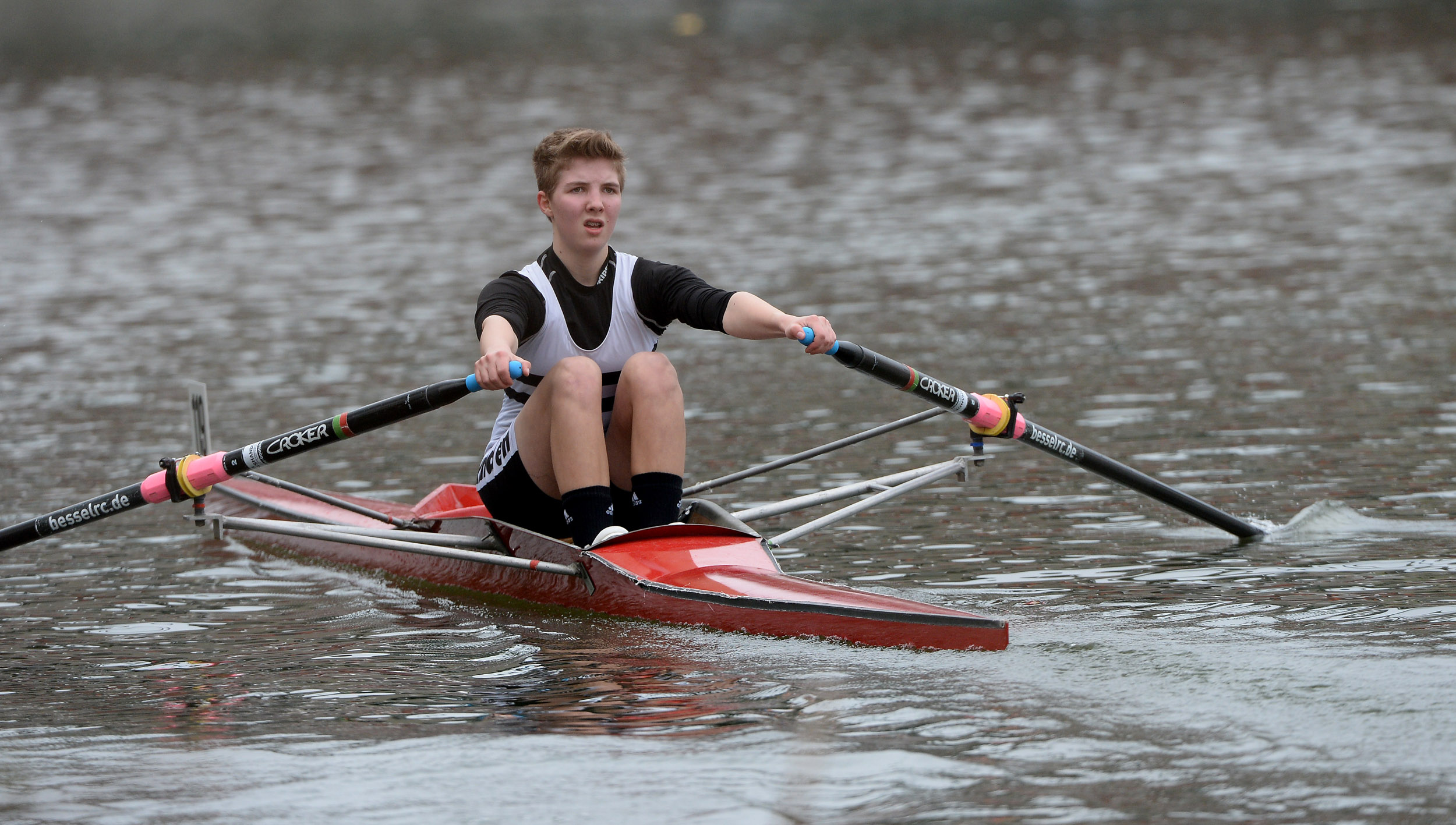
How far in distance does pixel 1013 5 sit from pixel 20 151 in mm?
26799

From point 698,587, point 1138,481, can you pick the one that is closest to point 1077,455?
point 1138,481

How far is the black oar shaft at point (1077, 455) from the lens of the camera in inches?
250

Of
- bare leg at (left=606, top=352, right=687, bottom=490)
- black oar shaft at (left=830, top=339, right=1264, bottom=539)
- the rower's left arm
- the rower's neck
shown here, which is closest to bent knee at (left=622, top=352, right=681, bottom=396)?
bare leg at (left=606, top=352, right=687, bottom=490)

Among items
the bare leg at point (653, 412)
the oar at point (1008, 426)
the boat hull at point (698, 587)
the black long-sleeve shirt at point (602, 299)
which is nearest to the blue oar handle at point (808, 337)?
the oar at point (1008, 426)

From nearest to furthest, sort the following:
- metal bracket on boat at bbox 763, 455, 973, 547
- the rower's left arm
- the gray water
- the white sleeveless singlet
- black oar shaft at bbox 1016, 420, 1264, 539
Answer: the gray water < the rower's left arm < the white sleeveless singlet < metal bracket on boat at bbox 763, 455, 973, 547 < black oar shaft at bbox 1016, 420, 1264, 539

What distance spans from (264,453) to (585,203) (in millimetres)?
1624

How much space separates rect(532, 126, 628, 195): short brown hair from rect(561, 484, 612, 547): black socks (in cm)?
115

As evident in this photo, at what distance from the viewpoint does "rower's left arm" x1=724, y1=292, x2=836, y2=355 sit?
5.92 metres

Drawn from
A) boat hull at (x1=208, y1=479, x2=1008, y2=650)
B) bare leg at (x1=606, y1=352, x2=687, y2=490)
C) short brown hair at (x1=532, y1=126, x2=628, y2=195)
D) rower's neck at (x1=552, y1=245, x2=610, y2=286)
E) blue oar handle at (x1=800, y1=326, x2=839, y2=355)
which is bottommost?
boat hull at (x1=208, y1=479, x2=1008, y2=650)

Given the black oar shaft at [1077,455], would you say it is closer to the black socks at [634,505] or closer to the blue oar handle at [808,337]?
the blue oar handle at [808,337]

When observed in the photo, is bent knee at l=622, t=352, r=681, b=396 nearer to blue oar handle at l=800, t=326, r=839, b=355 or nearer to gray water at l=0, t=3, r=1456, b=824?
blue oar handle at l=800, t=326, r=839, b=355

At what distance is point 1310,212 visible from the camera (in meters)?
17.3

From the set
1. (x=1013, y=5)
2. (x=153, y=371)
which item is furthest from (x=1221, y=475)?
(x=1013, y=5)

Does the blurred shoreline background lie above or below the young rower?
above
